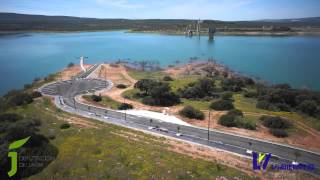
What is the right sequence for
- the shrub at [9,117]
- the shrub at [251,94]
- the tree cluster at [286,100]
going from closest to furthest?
the shrub at [9,117] → the tree cluster at [286,100] → the shrub at [251,94]

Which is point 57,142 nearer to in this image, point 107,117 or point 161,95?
point 107,117

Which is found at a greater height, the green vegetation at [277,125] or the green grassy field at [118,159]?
the green vegetation at [277,125]

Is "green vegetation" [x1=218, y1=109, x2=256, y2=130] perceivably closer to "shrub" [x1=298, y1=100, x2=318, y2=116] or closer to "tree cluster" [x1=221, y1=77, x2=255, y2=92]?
"shrub" [x1=298, y1=100, x2=318, y2=116]

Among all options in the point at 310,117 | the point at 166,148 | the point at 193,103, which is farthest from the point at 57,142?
the point at 310,117

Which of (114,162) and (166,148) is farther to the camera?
(166,148)

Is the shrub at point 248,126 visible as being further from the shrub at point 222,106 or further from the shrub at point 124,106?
the shrub at point 124,106

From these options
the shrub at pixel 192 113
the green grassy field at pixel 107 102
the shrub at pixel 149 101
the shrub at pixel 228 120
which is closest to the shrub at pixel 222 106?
the shrub at pixel 192 113

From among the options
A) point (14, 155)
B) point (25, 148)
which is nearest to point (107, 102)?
point (25, 148)

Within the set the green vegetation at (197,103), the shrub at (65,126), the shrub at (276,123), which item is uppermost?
the shrub at (276,123)
